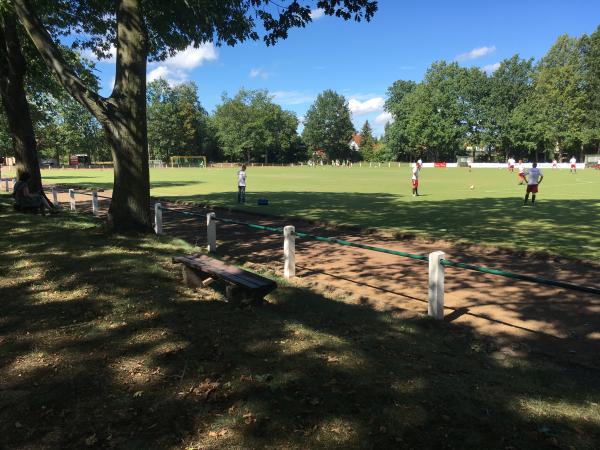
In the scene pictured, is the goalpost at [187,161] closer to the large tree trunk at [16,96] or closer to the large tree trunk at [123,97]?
the large tree trunk at [16,96]

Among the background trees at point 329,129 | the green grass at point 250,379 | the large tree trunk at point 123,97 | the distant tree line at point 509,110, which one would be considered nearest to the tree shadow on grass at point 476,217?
the green grass at point 250,379

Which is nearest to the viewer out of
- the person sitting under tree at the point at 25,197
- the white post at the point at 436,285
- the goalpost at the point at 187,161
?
the white post at the point at 436,285

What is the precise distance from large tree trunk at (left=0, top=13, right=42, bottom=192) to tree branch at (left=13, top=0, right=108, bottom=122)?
4479 millimetres

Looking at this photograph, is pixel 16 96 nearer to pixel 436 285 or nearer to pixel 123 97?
pixel 123 97

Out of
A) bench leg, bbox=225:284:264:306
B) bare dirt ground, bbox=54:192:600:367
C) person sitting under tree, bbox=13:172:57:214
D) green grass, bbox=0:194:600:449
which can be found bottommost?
bare dirt ground, bbox=54:192:600:367

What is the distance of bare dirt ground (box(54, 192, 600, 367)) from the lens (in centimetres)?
545

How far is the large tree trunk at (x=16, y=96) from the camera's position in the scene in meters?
12.2

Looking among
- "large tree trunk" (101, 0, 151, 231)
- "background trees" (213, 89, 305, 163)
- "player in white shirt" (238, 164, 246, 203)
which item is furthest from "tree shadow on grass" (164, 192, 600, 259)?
"background trees" (213, 89, 305, 163)

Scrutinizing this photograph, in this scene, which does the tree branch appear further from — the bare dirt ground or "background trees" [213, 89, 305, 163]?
"background trees" [213, 89, 305, 163]

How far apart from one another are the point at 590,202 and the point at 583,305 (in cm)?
1563

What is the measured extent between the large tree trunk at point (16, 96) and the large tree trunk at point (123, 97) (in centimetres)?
451

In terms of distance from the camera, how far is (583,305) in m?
6.46

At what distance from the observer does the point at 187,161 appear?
4011 inches

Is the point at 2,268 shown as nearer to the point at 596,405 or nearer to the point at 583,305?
the point at 596,405
